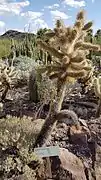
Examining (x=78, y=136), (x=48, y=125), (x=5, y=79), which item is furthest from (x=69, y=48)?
(x=5, y=79)

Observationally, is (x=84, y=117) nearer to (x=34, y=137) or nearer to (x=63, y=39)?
(x=34, y=137)

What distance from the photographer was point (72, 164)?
529cm

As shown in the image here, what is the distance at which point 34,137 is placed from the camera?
18.0 feet

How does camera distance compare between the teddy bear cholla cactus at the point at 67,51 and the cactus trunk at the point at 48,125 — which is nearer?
the teddy bear cholla cactus at the point at 67,51

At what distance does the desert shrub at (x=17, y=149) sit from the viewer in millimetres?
4965

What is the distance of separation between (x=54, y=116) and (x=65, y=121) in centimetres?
95

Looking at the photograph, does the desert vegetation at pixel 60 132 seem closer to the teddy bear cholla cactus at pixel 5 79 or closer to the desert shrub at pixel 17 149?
the desert shrub at pixel 17 149

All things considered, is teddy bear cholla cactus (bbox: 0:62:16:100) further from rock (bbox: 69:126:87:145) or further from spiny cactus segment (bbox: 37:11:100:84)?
spiny cactus segment (bbox: 37:11:100:84)

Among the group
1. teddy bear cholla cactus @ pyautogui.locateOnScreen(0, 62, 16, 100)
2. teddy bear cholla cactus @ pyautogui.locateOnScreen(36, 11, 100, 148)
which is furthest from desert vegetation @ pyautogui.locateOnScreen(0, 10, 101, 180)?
teddy bear cholla cactus @ pyautogui.locateOnScreen(0, 62, 16, 100)

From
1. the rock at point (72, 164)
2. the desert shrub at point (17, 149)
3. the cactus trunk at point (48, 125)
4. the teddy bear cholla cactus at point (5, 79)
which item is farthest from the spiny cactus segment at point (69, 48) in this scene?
the teddy bear cholla cactus at point (5, 79)

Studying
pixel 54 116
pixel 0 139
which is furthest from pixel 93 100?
pixel 0 139

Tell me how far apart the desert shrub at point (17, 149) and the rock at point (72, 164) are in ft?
1.12

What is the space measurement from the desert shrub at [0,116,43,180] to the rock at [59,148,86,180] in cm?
34

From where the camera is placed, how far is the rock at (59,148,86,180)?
5.17 metres
